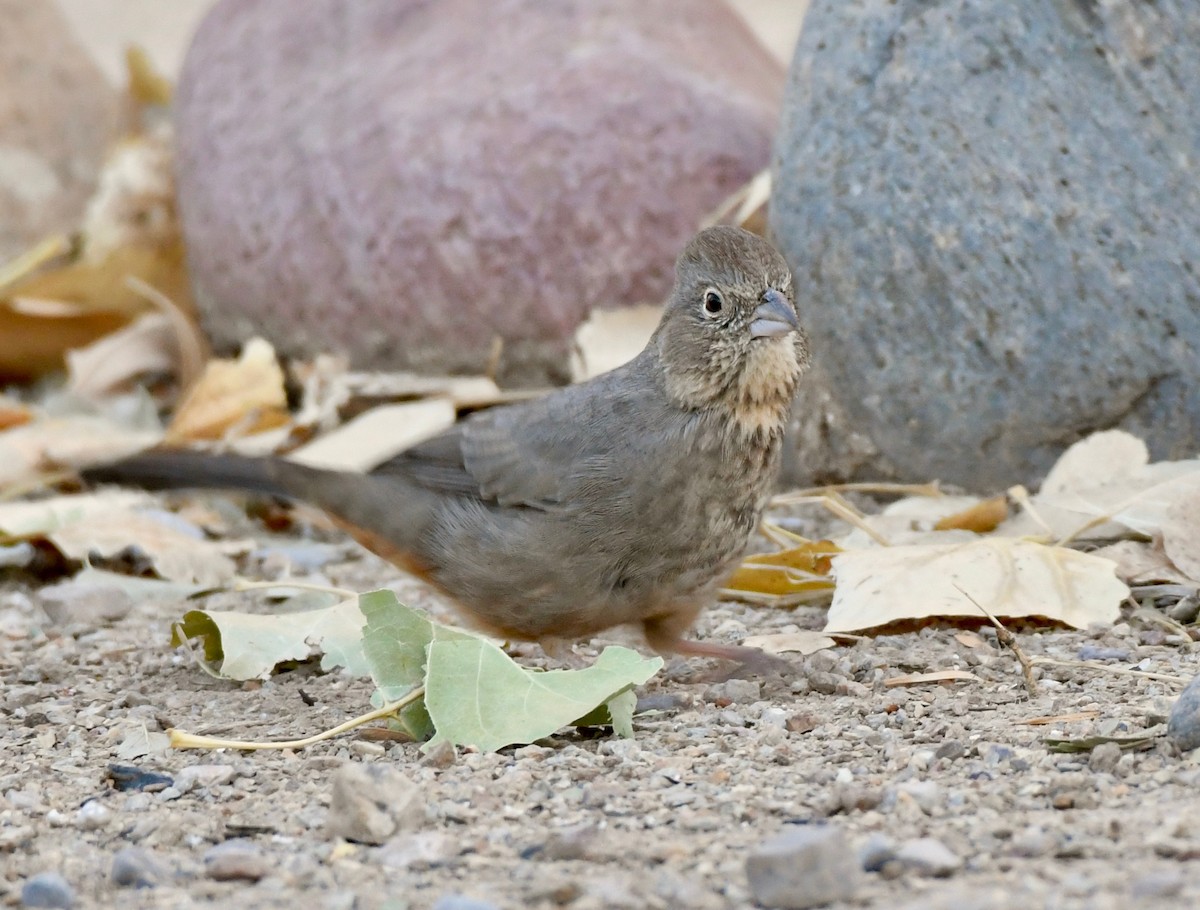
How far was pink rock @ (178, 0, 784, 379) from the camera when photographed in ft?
19.5

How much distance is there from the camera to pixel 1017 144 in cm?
440

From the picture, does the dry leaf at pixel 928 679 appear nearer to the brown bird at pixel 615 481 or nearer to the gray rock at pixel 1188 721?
the brown bird at pixel 615 481

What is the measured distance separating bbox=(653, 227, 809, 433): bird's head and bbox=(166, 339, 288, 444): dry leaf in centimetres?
252

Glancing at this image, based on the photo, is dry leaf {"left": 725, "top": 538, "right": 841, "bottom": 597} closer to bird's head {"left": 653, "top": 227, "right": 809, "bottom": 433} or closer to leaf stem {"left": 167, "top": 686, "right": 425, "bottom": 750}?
bird's head {"left": 653, "top": 227, "right": 809, "bottom": 433}

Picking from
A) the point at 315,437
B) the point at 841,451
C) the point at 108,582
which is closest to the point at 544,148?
the point at 315,437

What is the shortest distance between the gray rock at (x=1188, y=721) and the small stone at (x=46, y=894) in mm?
1724

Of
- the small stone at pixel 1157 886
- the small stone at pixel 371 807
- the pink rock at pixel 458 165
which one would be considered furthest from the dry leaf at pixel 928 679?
the pink rock at pixel 458 165

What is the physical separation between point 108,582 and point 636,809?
2355 millimetres

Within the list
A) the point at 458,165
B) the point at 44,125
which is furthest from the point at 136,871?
the point at 44,125

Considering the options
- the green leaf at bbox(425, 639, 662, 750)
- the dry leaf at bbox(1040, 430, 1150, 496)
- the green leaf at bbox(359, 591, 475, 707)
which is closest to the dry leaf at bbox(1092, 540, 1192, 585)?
the dry leaf at bbox(1040, 430, 1150, 496)

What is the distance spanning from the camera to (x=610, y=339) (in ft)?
18.0

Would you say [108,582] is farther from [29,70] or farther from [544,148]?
[29,70]

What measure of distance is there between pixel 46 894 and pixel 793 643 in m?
1.84

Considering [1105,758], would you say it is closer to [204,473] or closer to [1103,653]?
[1103,653]
